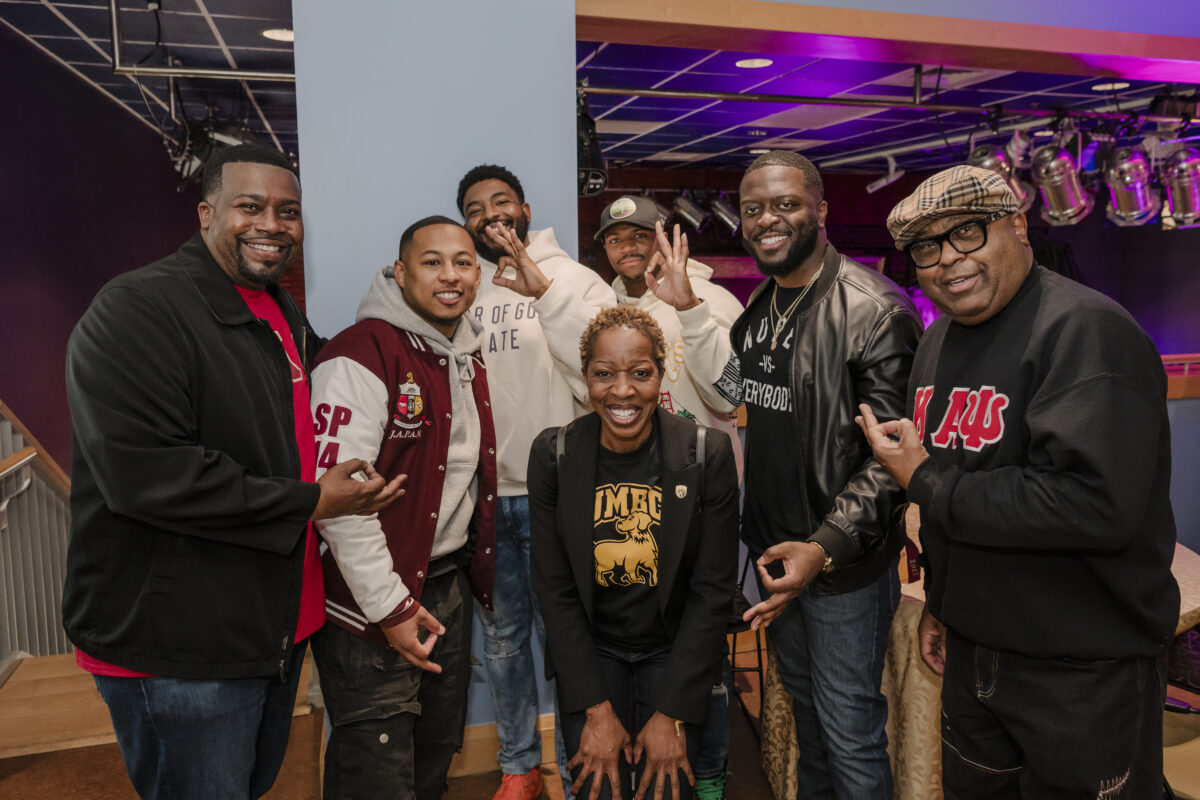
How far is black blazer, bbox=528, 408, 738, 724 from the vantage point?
1903 mm

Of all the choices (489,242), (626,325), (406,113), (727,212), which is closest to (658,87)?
(727,212)

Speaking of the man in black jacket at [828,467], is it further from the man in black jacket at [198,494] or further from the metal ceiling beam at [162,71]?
the metal ceiling beam at [162,71]

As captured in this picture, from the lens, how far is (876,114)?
7039 mm

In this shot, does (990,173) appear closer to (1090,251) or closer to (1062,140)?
(1062,140)

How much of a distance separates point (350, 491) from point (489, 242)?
3.52 ft

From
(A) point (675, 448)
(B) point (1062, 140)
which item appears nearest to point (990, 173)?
(A) point (675, 448)

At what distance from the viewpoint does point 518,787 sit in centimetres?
254

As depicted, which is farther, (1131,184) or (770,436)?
(1131,184)

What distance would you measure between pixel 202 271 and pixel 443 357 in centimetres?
62

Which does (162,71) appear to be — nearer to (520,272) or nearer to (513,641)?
(520,272)

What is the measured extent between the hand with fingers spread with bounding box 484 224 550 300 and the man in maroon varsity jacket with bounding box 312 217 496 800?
21 cm

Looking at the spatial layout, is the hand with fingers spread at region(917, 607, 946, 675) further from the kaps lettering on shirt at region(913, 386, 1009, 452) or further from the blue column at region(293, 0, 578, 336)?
the blue column at region(293, 0, 578, 336)

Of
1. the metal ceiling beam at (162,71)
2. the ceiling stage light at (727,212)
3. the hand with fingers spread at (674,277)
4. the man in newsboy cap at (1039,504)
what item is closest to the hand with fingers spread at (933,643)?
the man in newsboy cap at (1039,504)

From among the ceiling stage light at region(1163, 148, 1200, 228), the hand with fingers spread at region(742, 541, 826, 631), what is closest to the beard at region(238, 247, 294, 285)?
the hand with fingers spread at region(742, 541, 826, 631)
